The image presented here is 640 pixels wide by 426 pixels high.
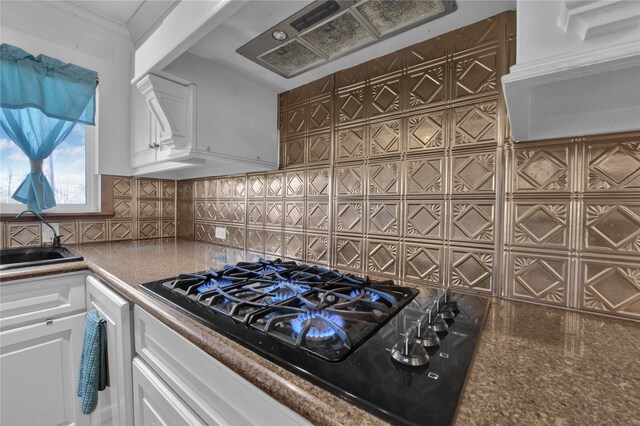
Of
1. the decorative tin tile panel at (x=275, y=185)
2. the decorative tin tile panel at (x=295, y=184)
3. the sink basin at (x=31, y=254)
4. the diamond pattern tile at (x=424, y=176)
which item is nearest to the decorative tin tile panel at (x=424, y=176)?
the diamond pattern tile at (x=424, y=176)

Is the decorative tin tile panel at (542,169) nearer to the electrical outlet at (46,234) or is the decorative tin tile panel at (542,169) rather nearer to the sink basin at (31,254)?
the sink basin at (31,254)

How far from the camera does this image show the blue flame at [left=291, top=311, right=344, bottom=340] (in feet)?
1.98

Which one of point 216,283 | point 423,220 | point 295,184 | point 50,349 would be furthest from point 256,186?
point 50,349

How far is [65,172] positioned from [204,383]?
1.90 meters

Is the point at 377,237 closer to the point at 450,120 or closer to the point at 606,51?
the point at 450,120

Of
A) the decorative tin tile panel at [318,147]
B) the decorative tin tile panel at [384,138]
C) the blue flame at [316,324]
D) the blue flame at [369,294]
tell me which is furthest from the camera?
the decorative tin tile panel at [318,147]

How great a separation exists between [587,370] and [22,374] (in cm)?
192

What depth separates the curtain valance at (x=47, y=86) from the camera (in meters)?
1.47

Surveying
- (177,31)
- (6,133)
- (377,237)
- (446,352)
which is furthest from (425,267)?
(6,133)

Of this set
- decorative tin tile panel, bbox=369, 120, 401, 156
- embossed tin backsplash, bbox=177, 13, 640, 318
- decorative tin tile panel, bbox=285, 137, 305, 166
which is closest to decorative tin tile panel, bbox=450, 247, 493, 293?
embossed tin backsplash, bbox=177, 13, 640, 318

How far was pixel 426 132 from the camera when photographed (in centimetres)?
100

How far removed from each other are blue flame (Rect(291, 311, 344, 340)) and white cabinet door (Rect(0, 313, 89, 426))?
130 cm

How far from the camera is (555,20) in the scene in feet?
1.53

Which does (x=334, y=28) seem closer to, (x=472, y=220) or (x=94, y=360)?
(x=472, y=220)
